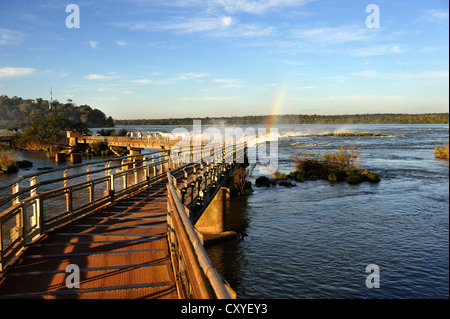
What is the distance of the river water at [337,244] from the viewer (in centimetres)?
1366

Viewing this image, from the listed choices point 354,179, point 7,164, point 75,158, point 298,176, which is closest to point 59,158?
point 75,158

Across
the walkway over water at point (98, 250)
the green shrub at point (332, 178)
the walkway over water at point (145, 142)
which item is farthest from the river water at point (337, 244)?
the walkway over water at point (145, 142)

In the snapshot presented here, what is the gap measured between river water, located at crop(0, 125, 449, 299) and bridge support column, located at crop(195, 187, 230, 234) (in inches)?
48.8

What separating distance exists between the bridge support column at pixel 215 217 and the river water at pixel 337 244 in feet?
4.07

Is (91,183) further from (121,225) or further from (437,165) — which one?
(437,165)

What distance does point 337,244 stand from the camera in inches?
698

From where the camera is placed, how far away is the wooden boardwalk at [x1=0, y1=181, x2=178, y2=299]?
5.12 metres

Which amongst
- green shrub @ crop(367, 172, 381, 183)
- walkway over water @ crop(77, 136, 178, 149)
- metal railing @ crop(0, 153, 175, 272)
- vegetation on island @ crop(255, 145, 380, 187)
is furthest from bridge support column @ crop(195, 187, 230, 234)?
walkway over water @ crop(77, 136, 178, 149)

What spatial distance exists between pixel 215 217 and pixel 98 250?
12.7 meters

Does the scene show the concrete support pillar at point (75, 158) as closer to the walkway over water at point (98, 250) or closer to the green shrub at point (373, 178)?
the green shrub at point (373, 178)

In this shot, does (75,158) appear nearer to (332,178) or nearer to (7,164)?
(7,164)

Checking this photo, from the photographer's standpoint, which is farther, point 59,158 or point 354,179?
point 59,158

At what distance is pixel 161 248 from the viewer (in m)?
6.93
